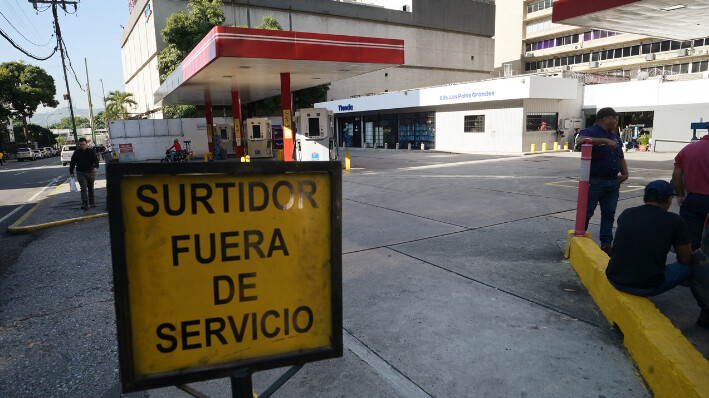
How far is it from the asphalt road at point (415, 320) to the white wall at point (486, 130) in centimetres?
1957

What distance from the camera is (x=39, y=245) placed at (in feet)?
23.5

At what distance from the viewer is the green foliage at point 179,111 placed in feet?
118

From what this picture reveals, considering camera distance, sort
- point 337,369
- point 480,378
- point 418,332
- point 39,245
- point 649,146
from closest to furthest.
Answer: point 480,378
point 337,369
point 418,332
point 39,245
point 649,146

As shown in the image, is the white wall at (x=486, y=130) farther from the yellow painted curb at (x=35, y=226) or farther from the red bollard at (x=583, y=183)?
the yellow painted curb at (x=35, y=226)

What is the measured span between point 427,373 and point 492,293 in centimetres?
170

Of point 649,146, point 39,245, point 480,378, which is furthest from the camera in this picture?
point 649,146

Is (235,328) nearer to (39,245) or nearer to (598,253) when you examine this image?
(598,253)

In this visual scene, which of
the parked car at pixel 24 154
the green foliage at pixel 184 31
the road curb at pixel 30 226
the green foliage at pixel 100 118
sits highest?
the green foliage at pixel 184 31

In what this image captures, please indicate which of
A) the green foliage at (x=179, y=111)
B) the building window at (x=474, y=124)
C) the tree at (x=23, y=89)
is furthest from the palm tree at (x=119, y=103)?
the building window at (x=474, y=124)

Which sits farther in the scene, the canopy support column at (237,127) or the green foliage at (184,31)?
the green foliage at (184,31)

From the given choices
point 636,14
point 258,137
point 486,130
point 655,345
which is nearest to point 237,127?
point 258,137

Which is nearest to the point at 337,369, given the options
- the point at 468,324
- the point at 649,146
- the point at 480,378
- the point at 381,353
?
the point at 381,353

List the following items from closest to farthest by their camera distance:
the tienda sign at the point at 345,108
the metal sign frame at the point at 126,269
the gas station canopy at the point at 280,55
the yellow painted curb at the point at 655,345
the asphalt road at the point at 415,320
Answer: the metal sign frame at the point at 126,269, the yellow painted curb at the point at 655,345, the asphalt road at the point at 415,320, the gas station canopy at the point at 280,55, the tienda sign at the point at 345,108

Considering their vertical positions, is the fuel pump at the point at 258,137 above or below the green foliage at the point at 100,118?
below
